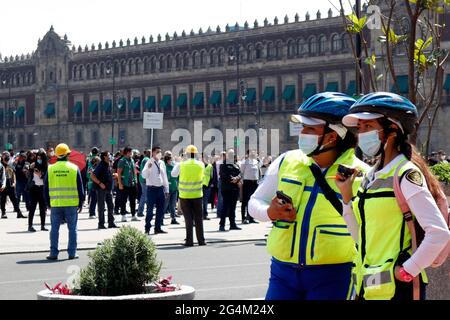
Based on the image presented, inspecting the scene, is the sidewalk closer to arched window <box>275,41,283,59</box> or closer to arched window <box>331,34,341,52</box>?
arched window <box>331,34,341,52</box>

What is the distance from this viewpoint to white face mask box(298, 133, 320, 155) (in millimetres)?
4723

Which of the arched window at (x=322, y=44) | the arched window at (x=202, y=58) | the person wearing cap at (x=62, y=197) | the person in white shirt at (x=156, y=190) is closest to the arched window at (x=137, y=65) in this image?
the arched window at (x=202, y=58)

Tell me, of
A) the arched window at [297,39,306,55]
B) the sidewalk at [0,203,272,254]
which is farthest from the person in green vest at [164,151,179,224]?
the arched window at [297,39,306,55]

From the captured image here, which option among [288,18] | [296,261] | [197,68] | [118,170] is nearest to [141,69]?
[197,68]

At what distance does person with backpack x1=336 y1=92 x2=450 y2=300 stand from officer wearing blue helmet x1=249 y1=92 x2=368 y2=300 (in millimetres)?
324

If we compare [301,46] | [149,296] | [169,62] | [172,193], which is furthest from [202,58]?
[149,296]

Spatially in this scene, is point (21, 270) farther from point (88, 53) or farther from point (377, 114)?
point (88, 53)

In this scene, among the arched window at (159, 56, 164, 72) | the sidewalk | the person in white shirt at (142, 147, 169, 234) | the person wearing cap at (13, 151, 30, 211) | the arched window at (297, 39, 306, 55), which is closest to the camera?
the sidewalk

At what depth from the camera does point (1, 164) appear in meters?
21.5

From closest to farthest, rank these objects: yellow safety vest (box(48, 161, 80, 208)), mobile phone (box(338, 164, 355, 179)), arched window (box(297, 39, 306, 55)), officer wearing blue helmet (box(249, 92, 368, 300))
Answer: mobile phone (box(338, 164, 355, 179)) < officer wearing blue helmet (box(249, 92, 368, 300)) < yellow safety vest (box(48, 161, 80, 208)) < arched window (box(297, 39, 306, 55))

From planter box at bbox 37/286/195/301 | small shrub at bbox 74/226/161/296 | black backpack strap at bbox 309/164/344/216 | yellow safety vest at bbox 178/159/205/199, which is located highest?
black backpack strap at bbox 309/164/344/216

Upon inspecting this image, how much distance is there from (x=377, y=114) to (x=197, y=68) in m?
73.9

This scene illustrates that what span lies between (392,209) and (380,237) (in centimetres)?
13

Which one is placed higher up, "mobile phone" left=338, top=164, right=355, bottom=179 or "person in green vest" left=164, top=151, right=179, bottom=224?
"mobile phone" left=338, top=164, right=355, bottom=179
